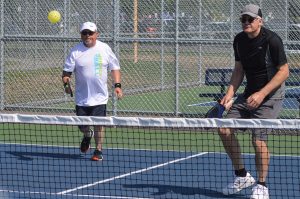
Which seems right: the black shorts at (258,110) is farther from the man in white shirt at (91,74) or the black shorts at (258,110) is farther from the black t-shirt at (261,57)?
the man in white shirt at (91,74)

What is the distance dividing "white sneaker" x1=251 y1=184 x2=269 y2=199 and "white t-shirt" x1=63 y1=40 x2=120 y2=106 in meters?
3.12

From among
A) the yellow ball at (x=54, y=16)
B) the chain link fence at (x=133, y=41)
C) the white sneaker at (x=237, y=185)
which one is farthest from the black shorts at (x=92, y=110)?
the yellow ball at (x=54, y=16)

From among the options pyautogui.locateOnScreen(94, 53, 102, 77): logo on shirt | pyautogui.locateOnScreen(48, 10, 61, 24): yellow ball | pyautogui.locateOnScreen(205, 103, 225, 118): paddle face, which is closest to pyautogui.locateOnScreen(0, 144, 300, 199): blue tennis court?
pyautogui.locateOnScreen(205, 103, 225, 118): paddle face

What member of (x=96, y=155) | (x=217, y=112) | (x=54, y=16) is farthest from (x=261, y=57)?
(x=54, y=16)

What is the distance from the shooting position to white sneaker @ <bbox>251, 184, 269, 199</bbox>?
27.0ft

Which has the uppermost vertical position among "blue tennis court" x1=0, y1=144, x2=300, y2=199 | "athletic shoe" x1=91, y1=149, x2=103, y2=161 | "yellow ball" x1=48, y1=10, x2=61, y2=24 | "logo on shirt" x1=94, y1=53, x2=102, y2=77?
"yellow ball" x1=48, y1=10, x2=61, y2=24

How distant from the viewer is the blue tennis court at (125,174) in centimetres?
884

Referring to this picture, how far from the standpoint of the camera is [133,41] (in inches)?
566

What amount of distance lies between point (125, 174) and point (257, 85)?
7.01 feet

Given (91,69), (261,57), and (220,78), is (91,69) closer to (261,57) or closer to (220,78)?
(261,57)

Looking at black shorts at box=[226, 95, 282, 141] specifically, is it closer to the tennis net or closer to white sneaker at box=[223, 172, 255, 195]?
the tennis net

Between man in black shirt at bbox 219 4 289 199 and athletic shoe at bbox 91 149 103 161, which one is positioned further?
athletic shoe at bbox 91 149 103 161

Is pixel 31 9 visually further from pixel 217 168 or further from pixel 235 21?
pixel 217 168

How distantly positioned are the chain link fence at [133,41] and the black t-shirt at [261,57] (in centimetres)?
508
